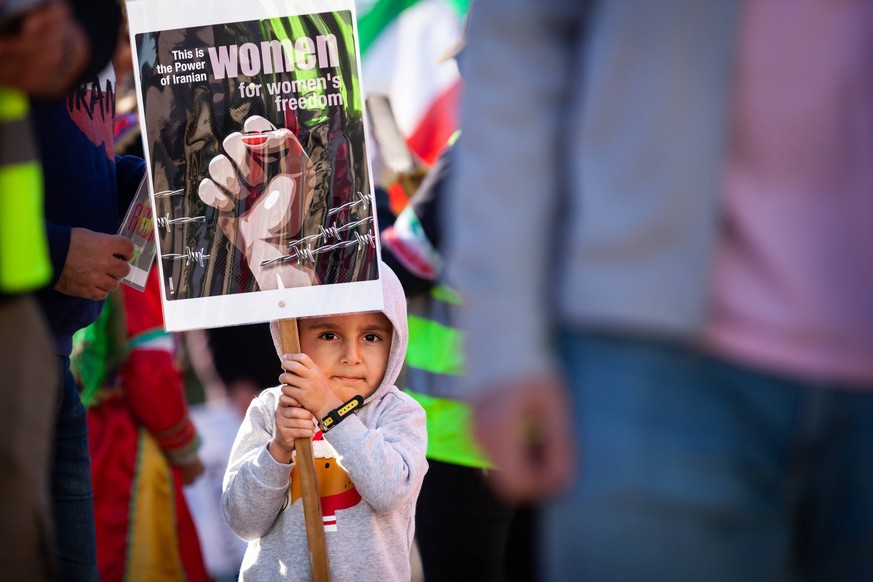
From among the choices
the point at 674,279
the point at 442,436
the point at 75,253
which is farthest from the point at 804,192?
the point at 442,436

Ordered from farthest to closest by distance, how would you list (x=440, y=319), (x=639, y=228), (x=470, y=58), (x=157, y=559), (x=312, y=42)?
(x=157, y=559) → (x=440, y=319) → (x=312, y=42) → (x=470, y=58) → (x=639, y=228)

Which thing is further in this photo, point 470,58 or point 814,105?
point 470,58

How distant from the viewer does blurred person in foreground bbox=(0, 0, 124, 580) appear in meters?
1.81

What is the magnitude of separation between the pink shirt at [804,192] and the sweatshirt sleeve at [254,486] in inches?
63.5

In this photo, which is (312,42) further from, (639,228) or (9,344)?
(639,228)

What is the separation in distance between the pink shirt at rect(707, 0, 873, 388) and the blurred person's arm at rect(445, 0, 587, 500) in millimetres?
240

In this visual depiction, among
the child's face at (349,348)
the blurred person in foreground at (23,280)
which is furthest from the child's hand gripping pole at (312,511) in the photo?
the blurred person in foreground at (23,280)

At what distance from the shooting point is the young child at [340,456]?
2.79 meters

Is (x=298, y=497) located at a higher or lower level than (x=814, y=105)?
lower

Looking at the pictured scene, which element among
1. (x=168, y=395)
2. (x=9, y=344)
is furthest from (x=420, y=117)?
(x=9, y=344)

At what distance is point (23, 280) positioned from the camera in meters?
1.84

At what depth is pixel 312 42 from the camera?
276cm

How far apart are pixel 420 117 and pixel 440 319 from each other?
2.03m

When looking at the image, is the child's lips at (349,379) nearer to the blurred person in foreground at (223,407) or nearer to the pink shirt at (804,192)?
the blurred person in foreground at (223,407)
